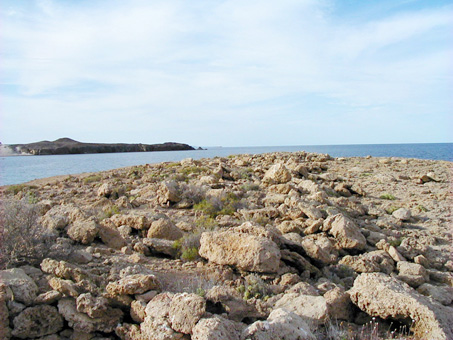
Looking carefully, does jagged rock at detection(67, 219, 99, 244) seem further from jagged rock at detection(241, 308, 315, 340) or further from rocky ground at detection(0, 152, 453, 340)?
jagged rock at detection(241, 308, 315, 340)

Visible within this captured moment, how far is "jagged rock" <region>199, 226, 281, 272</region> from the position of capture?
542 centimetres

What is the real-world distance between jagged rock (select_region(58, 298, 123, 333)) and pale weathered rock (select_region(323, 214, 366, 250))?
4.55m

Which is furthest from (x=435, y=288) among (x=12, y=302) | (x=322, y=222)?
(x=12, y=302)

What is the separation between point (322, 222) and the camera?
7848mm

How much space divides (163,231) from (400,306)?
4.35 meters

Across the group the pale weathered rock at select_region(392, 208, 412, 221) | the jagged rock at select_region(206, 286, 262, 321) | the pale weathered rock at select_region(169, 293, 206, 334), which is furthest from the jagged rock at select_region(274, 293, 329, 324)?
the pale weathered rock at select_region(392, 208, 412, 221)

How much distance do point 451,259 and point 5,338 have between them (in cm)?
754

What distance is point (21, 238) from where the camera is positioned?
5.29m

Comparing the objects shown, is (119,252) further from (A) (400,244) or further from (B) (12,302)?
(A) (400,244)

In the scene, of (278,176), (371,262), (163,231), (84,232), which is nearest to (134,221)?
(163,231)

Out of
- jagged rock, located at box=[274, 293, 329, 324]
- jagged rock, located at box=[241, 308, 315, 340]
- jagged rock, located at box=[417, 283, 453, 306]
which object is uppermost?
jagged rock, located at box=[241, 308, 315, 340]

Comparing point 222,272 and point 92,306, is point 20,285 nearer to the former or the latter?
point 92,306

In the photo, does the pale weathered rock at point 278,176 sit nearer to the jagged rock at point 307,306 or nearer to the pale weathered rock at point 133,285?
the jagged rock at point 307,306

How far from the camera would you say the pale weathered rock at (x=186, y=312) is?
3777 mm
